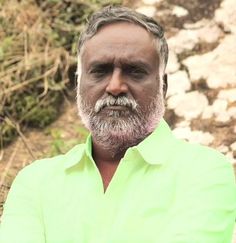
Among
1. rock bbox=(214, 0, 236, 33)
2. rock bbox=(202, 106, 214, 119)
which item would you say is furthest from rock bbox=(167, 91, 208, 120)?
rock bbox=(214, 0, 236, 33)

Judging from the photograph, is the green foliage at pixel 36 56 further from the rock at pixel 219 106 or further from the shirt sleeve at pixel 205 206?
the shirt sleeve at pixel 205 206

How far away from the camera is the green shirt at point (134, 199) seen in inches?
79.0

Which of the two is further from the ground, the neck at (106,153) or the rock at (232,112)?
the neck at (106,153)

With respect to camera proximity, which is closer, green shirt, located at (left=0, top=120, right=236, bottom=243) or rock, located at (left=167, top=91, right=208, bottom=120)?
green shirt, located at (left=0, top=120, right=236, bottom=243)

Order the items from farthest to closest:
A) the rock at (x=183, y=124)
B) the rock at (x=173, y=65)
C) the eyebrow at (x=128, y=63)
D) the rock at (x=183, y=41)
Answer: the rock at (x=183, y=41) → the rock at (x=173, y=65) → the rock at (x=183, y=124) → the eyebrow at (x=128, y=63)

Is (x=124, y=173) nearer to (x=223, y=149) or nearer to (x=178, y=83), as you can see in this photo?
(x=223, y=149)

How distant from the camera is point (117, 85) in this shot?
224cm

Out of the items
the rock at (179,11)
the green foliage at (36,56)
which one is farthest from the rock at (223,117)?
the green foliage at (36,56)

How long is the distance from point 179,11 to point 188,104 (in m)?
0.83

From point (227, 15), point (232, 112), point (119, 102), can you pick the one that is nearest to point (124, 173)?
point (119, 102)

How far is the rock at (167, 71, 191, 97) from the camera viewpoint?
13.6 feet

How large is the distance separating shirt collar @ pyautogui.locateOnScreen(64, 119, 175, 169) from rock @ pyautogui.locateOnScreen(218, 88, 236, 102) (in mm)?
1695

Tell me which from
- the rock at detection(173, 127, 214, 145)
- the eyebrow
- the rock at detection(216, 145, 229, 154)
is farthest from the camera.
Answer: the rock at detection(173, 127, 214, 145)

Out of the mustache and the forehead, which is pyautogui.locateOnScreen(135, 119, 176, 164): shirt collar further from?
the forehead
